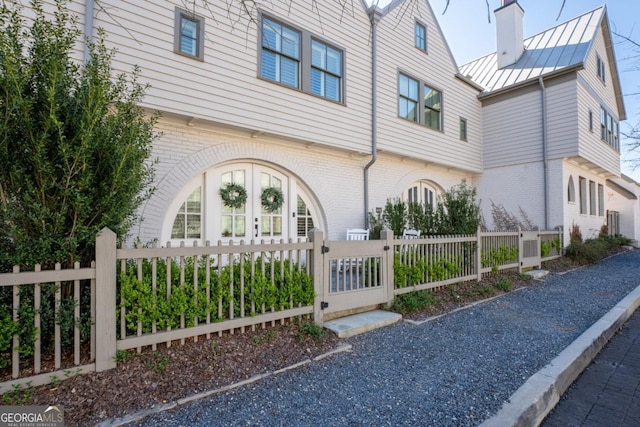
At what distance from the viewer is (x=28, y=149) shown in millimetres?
2754

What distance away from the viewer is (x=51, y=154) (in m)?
2.80

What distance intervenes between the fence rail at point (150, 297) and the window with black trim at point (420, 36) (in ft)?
26.1

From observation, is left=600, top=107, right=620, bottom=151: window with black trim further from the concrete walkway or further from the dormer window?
the concrete walkway

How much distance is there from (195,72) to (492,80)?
38.9 ft

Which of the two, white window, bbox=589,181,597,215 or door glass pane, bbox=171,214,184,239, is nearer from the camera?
door glass pane, bbox=171,214,184,239

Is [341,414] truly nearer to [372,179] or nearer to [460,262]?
[460,262]

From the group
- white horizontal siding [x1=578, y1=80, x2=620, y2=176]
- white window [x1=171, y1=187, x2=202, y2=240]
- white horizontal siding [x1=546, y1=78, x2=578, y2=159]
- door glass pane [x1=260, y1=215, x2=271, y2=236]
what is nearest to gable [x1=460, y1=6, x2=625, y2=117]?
white horizontal siding [x1=546, y1=78, x2=578, y2=159]

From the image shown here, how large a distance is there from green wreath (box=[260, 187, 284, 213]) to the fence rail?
114 inches

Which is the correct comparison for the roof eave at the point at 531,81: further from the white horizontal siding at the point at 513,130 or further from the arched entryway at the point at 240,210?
the arched entryway at the point at 240,210

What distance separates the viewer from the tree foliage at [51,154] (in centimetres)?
266

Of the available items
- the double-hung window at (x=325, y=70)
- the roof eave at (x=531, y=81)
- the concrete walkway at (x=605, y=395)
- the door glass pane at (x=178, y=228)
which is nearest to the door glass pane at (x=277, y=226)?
the door glass pane at (x=178, y=228)

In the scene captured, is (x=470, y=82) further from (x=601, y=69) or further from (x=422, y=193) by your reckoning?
(x=601, y=69)

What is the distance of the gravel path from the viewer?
248 cm

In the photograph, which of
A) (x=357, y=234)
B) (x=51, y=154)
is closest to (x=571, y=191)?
(x=357, y=234)
